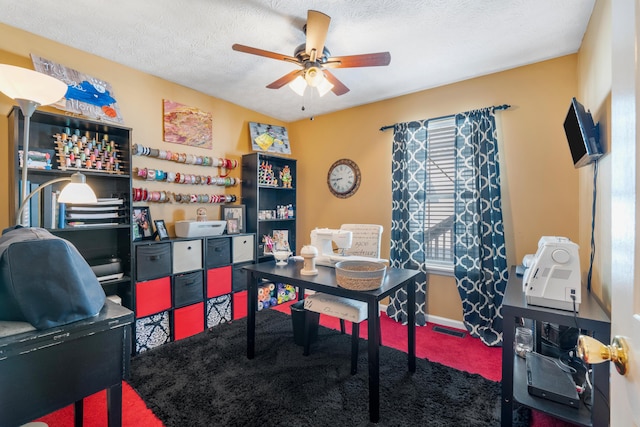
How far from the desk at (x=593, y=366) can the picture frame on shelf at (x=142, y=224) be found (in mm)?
2863

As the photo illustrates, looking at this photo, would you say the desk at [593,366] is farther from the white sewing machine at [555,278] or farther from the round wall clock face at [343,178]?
the round wall clock face at [343,178]

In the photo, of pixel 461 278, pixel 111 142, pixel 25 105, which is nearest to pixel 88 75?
pixel 111 142

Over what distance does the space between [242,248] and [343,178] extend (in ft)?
4.95

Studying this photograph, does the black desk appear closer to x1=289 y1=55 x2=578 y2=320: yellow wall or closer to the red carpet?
the red carpet

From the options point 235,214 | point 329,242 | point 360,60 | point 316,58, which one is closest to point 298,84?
point 316,58

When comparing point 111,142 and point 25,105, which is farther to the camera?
point 111,142

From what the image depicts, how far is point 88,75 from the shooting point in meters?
2.41

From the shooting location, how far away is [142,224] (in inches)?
106

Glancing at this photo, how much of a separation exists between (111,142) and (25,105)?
104 cm

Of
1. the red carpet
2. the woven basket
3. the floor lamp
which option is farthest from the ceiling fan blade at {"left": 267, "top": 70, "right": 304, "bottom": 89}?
the red carpet

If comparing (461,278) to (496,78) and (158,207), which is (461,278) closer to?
(496,78)

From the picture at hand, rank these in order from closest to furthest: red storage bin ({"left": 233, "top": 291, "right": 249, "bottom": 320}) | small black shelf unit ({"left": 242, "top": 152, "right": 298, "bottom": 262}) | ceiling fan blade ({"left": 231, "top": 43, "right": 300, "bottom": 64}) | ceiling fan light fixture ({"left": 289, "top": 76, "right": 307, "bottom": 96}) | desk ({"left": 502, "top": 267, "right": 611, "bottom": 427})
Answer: desk ({"left": 502, "top": 267, "right": 611, "bottom": 427}) < ceiling fan blade ({"left": 231, "top": 43, "right": 300, "bottom": 64}) < ceiling fan light fixture ({"left": 289, "top": 76, "right": 307, "bottom": 96}) < red storage bin ({"left": 233, "top": 291, "right": 249, "bottom": 320}) < small black shelf unit ({"left": 242, "top": 152, "right": 298, "bottom": 262})

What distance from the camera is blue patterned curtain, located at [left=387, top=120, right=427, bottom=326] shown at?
3.05m

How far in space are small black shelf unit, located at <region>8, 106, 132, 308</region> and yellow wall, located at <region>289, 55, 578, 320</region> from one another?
2381 millimetres
